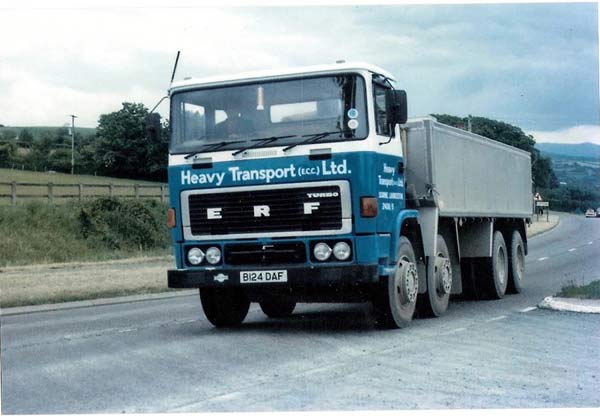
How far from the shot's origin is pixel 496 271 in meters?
16.6

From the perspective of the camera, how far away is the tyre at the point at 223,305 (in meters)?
12.4

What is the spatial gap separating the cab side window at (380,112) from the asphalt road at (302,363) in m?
2.44

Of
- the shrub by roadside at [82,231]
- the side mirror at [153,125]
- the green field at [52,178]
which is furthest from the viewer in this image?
the shrub by roadside at [82,231]

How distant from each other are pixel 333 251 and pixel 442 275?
3.12m

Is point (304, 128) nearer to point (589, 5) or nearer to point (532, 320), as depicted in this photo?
point (589, 5)

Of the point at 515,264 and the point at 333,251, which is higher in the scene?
the point at 333,251

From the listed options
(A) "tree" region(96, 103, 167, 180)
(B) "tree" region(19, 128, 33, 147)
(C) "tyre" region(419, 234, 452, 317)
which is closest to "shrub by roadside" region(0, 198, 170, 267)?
(A) "tree" region(96, 103, 167, 180)

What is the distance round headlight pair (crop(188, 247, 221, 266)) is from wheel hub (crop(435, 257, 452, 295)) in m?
3.52

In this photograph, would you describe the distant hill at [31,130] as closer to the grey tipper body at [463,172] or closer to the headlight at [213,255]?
the headlight at [213,255]

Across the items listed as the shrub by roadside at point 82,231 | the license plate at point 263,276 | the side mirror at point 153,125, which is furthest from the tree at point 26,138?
the shrub by roadside at point 82,231

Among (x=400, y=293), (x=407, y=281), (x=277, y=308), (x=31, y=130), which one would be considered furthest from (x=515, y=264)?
(x=31, y=130)

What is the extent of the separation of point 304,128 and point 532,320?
4302 millimetres

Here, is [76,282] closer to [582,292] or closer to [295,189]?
[582,292]

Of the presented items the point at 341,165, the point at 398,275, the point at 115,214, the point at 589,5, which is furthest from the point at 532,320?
the point at 115,214
